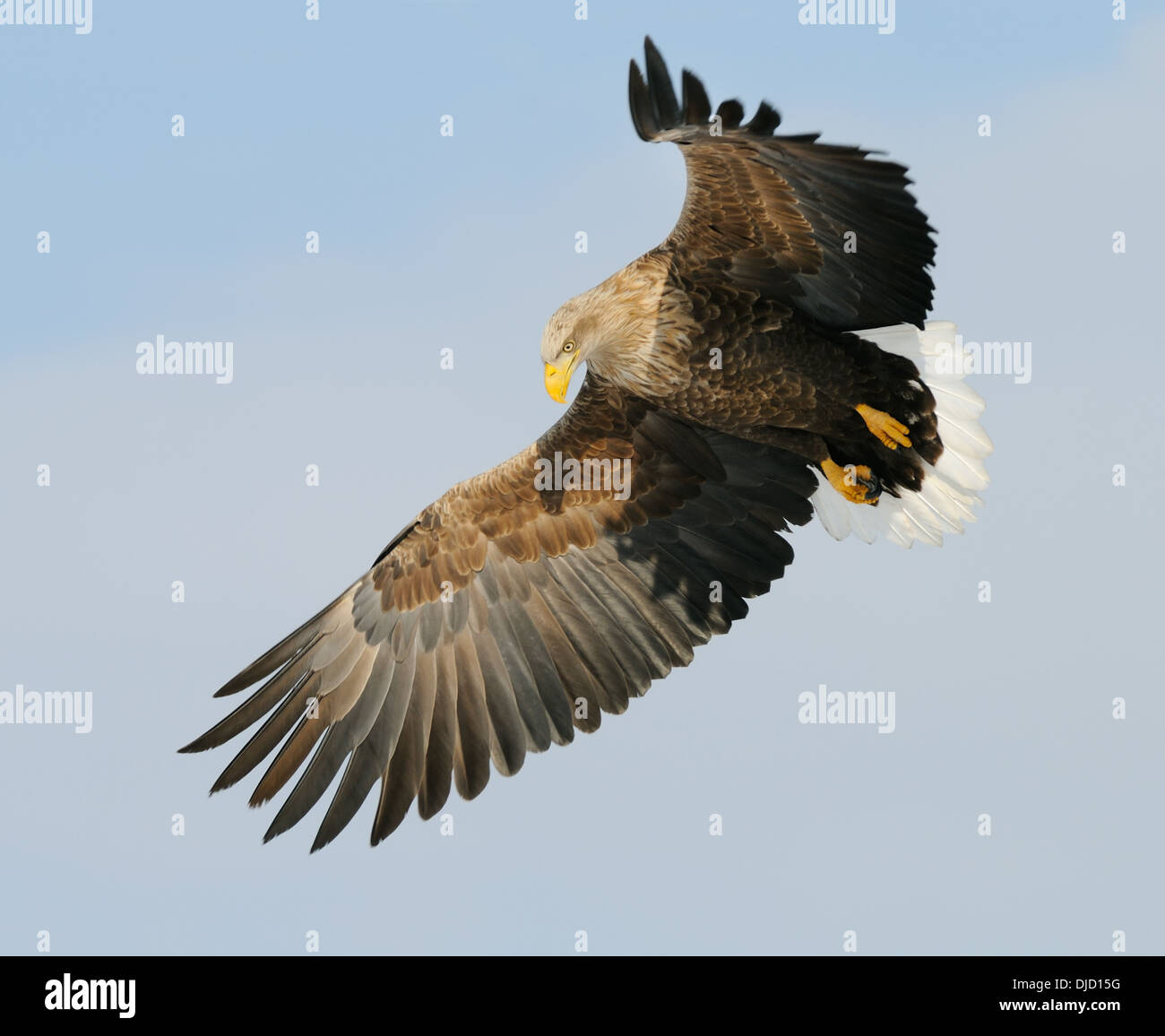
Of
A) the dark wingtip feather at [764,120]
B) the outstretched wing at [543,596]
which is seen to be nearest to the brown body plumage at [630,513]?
the outstretched wing at [543,596]

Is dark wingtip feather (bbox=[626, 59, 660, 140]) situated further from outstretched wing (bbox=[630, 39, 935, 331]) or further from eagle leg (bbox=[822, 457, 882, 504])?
eagle leg (bbox=[822, 457, 882, 504])

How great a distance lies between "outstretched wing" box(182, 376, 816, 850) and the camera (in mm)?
8266

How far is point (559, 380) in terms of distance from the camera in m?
7.73

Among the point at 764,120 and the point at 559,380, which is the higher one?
the point at 764,120

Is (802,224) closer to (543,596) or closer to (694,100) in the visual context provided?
(694,100)

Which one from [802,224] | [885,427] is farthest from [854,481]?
[802,224]

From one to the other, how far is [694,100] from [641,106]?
0.23 m

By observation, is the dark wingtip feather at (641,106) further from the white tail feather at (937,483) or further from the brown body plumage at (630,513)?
the white tail feather at (937,483)

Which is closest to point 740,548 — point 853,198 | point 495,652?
point 495,652

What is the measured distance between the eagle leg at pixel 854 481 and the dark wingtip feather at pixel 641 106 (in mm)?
2706

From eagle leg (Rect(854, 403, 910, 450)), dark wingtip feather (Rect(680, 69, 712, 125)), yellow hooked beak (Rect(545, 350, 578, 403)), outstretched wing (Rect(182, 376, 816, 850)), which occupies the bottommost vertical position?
outstretched wing (Rect(182, 376, 816, 850))

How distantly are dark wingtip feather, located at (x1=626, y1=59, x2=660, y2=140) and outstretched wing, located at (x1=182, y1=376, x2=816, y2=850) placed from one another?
212cm

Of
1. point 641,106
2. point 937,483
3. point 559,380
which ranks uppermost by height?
point 641,106

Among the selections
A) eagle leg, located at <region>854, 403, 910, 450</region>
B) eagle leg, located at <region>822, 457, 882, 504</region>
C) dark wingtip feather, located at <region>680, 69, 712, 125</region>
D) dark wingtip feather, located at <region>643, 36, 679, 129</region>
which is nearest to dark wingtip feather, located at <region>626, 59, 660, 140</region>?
dark wingtip feather, located at <region>643, 36, 679, 129</region>
